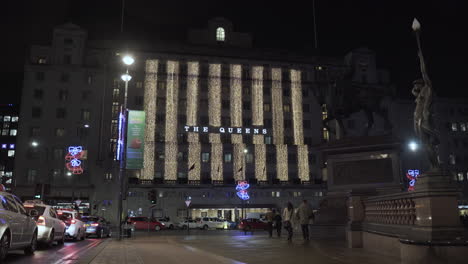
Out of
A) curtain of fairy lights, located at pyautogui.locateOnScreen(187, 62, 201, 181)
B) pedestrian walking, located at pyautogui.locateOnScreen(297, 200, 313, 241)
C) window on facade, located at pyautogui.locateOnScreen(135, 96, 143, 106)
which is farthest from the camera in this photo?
window on facade, located at pyautogui.locateOnScreen(135, 96, 143, 106)

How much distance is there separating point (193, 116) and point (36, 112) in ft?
88.3

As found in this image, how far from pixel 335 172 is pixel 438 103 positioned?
69.6 metres

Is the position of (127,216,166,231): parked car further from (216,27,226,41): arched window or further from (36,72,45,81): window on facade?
(216,27,226,41): arched window

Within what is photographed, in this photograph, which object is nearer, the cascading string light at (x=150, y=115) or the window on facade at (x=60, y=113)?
the cascading string light at (x=150, y=115)

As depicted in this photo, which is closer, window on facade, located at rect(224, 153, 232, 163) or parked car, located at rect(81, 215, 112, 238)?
parked car, located at rect(81, 215, 112, 238)

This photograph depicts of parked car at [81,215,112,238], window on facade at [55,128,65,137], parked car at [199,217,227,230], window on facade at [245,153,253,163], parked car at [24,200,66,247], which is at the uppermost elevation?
window on facade at [55,128,65,137]

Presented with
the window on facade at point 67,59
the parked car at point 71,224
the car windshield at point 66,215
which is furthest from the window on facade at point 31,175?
the car windshield at point 66,215

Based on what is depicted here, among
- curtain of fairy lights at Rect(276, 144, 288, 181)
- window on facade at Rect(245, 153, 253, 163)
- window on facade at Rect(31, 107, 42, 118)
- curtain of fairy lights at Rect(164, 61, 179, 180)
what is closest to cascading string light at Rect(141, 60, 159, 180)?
curtain of fairy lights at Rect(164, 61, 179, 180)

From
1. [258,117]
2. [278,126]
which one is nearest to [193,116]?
[258,117]

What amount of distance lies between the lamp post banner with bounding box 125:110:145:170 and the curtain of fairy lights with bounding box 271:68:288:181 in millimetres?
49336

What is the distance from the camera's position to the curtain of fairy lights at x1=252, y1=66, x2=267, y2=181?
2886 inches

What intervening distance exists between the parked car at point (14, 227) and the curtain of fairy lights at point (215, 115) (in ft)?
188

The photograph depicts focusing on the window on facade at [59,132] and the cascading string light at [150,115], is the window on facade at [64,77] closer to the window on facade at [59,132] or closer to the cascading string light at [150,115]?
the window on facade at [59,132]

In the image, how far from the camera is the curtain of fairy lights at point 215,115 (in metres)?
71.9
